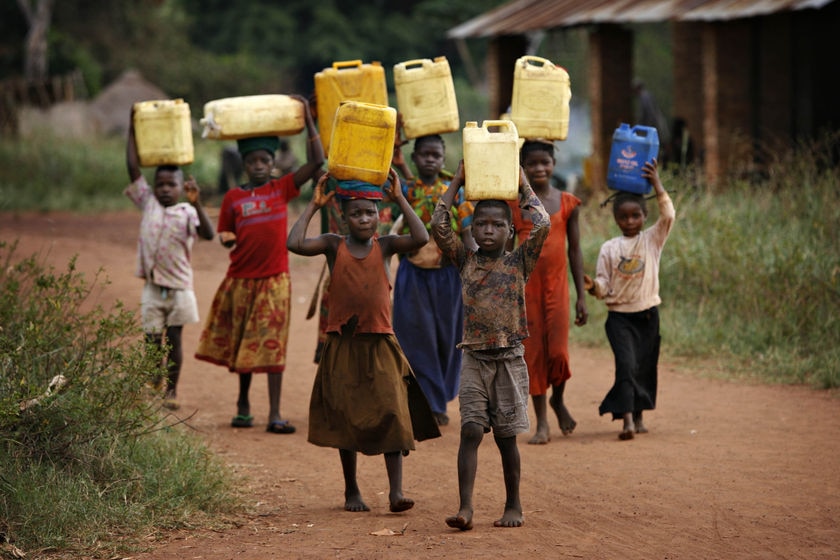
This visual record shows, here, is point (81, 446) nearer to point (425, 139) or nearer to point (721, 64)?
point (425, 139)

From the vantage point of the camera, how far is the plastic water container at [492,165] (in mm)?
4625

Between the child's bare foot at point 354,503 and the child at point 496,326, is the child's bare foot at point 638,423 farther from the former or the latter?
the child's bare foot at point 354,503

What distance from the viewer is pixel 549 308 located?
6141mm

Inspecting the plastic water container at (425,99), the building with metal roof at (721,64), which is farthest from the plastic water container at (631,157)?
the building with metal roof at (721,64)

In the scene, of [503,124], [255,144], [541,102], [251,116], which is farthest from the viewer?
[255,144]

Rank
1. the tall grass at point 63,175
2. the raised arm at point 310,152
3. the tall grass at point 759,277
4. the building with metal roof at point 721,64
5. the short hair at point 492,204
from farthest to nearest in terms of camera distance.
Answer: the tall grass at point 63,175 → the building with metal roof at point 721,64 → the tall grass at point 759,277 → the raised arm at point 310,152 → the short hair at point 492,204

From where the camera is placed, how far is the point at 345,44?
3231 centimetres

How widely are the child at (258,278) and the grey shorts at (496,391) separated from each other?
2.13 meters

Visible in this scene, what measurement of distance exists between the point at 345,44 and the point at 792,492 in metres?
28.4

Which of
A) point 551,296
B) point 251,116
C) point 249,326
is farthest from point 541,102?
point 249,326

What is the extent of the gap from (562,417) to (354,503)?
1779 mm

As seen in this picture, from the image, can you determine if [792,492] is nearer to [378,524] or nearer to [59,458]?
[378,524]

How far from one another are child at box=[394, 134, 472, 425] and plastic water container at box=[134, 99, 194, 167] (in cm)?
136

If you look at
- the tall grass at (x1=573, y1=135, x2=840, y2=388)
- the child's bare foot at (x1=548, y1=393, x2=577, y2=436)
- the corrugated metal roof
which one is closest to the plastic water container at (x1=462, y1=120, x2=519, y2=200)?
the child's bare foot at (x1=548, y1=393, x2=577, y2=436)
